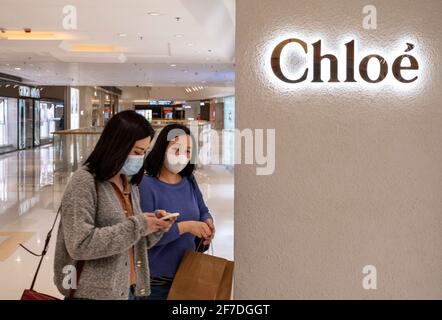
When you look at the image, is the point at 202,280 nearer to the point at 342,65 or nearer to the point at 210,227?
the point at 210,227

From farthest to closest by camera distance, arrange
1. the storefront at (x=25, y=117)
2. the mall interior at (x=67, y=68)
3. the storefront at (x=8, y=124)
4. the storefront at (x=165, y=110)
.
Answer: the storefront at (x=165, y=110), the storefront at (x=25, y=117), the storefront at (x=8, y=124), the mall interior at (x=67, y=68)

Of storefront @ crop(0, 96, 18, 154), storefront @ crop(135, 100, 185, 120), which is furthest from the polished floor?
storefront @ crop(135, 100, 185, 120)

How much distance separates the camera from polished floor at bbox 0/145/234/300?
4.66m

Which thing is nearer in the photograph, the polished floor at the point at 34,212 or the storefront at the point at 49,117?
the polished floor at the point at 34,212

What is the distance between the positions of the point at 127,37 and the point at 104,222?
9043 mm

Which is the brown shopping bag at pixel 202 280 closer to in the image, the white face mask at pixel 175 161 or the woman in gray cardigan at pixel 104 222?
the woman in gray cardigan at pixel 104 222

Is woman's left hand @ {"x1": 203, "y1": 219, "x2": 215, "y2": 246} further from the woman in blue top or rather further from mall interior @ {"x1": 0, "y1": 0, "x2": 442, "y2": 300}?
mall interior @ {"x1": 0, "y1": 0, "x2": 442, "y2": 300}

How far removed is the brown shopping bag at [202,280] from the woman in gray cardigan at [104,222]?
0.21 meters

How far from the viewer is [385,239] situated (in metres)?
2.72

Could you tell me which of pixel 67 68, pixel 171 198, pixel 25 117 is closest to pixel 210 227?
pixel 171 198

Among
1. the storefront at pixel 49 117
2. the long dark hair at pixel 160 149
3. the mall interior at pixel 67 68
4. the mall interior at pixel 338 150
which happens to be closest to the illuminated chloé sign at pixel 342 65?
the mall interior at pixel 338 150

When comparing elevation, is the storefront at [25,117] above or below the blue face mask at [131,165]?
above

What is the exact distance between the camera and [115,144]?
1904 mm

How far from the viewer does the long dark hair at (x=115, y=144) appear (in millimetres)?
1876
